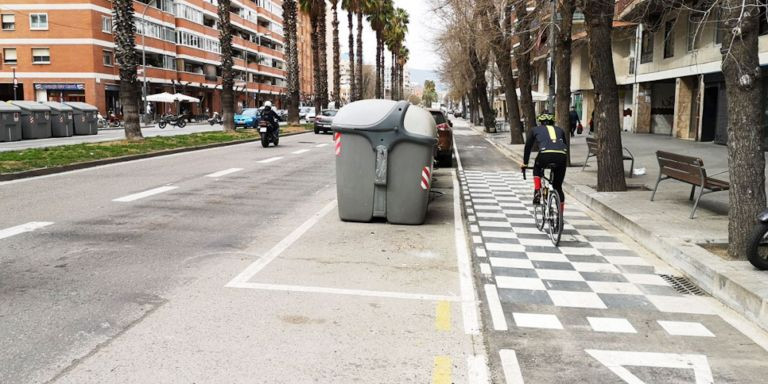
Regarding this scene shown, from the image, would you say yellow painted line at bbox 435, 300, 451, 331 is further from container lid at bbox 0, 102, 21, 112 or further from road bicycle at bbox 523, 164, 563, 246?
container lid at bbox 0, 102, 21, 112

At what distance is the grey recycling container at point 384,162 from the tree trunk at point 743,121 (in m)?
3.92

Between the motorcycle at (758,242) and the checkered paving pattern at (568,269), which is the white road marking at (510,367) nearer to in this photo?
the checkered paving pattern at (568,269)

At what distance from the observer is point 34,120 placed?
27.8m

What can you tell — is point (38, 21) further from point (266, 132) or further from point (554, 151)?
point (554, 151)

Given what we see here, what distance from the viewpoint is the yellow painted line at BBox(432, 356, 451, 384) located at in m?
3.94

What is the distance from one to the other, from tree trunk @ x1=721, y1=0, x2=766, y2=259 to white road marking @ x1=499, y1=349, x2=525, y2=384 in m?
3.83

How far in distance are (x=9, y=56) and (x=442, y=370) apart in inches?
2257

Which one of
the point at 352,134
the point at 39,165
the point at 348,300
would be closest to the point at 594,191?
the point at 352,134

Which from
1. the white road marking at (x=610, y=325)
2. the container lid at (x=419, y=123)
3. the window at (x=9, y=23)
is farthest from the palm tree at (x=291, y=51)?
the white road marking at (x=610, y=325)

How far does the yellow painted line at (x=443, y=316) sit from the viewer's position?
4.96m

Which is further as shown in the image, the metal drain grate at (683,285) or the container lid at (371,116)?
the container lid at (371,116)

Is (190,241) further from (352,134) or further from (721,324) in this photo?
(721,324)

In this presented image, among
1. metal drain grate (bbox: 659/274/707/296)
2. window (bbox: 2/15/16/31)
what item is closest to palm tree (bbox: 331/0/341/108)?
window (bbox: 2/15/16/31)

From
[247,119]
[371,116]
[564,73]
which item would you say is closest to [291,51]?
[247,119]
